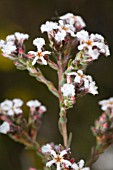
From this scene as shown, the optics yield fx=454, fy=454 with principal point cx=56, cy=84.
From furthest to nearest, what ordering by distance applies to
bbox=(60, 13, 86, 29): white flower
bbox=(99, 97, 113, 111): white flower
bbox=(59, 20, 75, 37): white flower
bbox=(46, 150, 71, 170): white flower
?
bbox=(99, 97, 113, 111): white flower < bbox=(60, 13, 86, 29): white flower < bbox=(59, 20, 75, 37): white flower < bbox=(46, 150, 71, 170): white flower

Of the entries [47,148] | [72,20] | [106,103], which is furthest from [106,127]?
[72,20]

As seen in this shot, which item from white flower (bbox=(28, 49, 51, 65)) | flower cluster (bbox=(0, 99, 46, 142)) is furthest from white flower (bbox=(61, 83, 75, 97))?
flower cluster (bbox=(0, 99, 46, 142))

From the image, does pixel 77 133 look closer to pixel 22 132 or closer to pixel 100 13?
pixel 100 13

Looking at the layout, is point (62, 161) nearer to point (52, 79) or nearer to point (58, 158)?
point (58, 158)

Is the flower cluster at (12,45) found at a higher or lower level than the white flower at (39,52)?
higher

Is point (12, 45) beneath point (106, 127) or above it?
above

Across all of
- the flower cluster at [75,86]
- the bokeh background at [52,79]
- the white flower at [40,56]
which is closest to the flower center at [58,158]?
the flower cluster at [75,86]

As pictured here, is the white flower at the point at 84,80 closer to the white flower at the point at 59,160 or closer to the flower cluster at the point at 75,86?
the flower cluster at the point at 75,86

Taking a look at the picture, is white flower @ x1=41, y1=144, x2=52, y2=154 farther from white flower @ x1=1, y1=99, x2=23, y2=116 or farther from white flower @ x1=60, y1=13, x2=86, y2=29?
white flower @ x1=60, y1=13, x2=86, y2=29

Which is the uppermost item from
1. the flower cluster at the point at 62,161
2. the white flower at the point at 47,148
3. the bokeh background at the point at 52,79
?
the bokeh background at the point at 52,79
